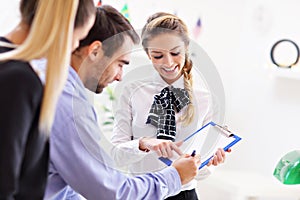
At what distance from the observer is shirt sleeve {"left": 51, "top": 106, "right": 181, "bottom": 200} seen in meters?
0.90

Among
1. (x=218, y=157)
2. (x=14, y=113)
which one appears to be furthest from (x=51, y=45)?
(x=218, y=157)

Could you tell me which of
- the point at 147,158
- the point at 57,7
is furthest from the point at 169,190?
the point at 57,7

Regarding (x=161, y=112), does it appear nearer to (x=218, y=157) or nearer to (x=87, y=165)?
(x=218, y=157)

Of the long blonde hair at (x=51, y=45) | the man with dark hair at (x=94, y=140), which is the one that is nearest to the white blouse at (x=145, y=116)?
the man with dark hair at (x=94, y=140)

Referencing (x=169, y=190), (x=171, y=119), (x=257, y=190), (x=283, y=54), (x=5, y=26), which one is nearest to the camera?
(x=169, y=190)

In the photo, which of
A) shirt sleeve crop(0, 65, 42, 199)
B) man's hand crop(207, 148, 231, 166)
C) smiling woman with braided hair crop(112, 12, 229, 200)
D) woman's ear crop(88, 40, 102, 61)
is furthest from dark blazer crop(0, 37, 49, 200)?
man's hand crop(207, 148, 231, 166)

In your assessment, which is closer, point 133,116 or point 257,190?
point 133,116

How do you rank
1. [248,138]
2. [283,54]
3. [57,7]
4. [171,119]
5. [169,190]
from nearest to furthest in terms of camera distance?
[57,7], [169,190], [171,119], [283,54], [248,138]

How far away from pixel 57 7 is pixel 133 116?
1.40 ft

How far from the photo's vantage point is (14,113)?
781mm

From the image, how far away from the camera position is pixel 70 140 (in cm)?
90

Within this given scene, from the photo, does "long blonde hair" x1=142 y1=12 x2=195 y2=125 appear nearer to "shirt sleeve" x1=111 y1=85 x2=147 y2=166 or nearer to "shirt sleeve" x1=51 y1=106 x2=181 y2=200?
"shirt sleeve" x1=111 y1=85 x2=147 y2=166

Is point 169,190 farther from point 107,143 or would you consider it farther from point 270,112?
point 270,112

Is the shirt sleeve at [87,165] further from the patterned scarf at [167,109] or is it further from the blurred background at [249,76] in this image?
the blurred background at [249,76]
